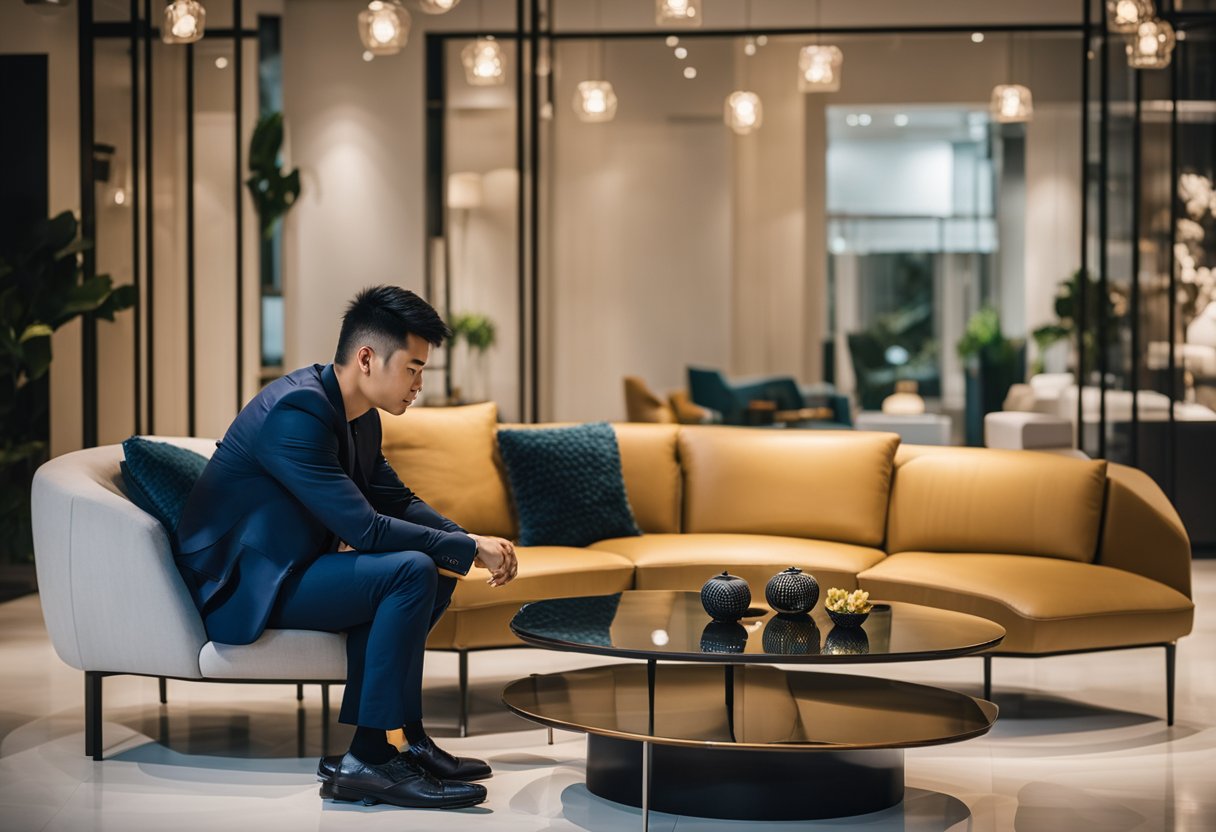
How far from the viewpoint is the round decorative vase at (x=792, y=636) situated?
2.90 metres

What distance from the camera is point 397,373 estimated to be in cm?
320

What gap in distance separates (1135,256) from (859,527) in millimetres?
2449

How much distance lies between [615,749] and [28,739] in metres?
1.64

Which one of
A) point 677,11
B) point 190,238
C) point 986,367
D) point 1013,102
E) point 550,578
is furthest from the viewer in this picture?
point 986,367

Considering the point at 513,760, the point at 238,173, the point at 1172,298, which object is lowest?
the point at 513,760

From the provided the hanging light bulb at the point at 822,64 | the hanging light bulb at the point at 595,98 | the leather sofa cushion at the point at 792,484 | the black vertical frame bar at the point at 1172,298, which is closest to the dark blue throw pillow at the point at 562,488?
the leather sofa cushion at the point at 792,484

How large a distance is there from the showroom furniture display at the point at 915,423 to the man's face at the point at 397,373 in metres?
4.64

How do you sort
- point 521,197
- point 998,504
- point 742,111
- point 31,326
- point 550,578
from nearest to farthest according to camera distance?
point 550,578, point 998,504, point 31,326, point 521,197, point 742,111

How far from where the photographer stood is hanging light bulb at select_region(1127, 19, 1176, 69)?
521cm

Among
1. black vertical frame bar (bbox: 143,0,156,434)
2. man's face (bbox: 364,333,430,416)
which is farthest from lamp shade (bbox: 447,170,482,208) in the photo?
man's face (bbox: 364,333,430,416)

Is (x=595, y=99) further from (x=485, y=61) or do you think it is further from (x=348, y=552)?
(x=348, y=552)

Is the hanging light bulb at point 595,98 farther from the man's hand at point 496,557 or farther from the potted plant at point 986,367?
the man's hand at point 496,557

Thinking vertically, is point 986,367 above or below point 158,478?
above

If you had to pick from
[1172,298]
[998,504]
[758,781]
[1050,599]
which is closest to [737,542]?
[998,504]
